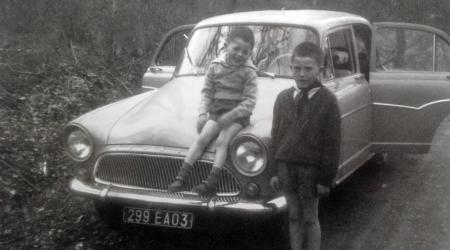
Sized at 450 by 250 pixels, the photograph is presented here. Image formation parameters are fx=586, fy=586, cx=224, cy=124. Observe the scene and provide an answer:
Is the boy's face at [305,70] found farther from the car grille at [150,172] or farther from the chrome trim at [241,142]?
the car grille at [150,172]

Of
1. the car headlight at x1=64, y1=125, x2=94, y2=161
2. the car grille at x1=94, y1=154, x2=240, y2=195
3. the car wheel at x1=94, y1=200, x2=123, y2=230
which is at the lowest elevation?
the car wheel at x1=94, y1=200, x2=123, y2=230

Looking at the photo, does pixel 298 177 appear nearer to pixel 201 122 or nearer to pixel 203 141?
pixel 203 141

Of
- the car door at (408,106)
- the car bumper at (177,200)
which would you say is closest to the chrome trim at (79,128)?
the car bumper at (177,200)

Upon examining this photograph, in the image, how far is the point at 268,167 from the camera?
393 cm

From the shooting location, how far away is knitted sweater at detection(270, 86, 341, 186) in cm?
364

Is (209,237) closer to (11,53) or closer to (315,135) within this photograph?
(315,135)

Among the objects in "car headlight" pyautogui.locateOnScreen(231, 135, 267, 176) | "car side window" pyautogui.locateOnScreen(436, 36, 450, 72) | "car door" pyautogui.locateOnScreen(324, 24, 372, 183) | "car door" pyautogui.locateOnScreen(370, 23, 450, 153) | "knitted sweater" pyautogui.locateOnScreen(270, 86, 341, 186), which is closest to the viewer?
"knitted sweater" pyautogui.locateOnScreen(270, 86, 341, 186)

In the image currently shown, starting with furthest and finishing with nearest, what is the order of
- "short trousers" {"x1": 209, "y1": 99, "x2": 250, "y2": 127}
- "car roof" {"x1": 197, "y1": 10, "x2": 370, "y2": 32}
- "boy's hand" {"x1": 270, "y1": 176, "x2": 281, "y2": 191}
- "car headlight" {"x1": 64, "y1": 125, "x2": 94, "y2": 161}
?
"car roof" {"x1": 197, "y1": 10, "x2": 370, "y2": 32}
"car headlight" {"x1": 64, "y1": 125, "x2": 94, "y2": 161}
"short trousers" {"x1": 209, "y1": 99, "x2": 250, "y2": 127}
"boy's hand" {"x1": 270, "y1": 176, "x2": 281, "y2": 191}

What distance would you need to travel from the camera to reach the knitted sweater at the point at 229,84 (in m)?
4.46

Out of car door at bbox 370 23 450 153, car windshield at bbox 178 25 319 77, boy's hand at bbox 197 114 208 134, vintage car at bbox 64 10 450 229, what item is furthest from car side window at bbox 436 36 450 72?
boy's hand at bbox 197 114 208 134

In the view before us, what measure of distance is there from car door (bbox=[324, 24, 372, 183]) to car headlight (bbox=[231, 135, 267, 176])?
44.5 inches

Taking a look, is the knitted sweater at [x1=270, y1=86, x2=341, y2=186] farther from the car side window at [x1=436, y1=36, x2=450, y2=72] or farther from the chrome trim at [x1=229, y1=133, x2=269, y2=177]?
the car side window at [x1=436, y1=36, x2=450, y2=72]

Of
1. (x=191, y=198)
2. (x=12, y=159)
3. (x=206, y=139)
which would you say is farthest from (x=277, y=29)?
(x=12, y=159)

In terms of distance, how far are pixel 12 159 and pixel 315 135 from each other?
3.37 metres
